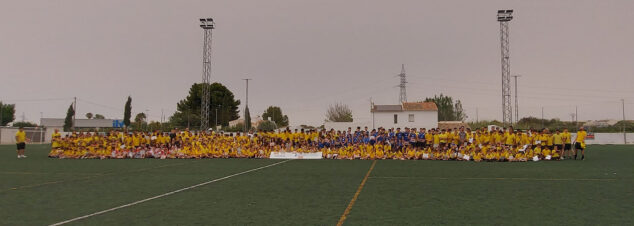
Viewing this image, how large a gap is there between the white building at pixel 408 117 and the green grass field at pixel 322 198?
37188 millimetres

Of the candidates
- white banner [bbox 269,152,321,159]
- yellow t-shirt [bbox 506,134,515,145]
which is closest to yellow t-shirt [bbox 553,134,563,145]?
yellow t-shirt [bbox 506,134,515,145]

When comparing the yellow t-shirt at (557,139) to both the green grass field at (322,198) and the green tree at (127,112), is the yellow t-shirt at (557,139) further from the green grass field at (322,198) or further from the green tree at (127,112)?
the green tree at (127,112)

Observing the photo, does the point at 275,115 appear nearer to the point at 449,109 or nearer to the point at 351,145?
the point at 449,109

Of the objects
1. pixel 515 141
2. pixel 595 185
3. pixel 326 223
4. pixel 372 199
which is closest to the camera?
pixel 326 223

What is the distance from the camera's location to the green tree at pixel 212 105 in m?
67.1

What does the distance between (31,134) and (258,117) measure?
148 ft

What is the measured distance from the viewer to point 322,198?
8.26 m

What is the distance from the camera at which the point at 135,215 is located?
671cm

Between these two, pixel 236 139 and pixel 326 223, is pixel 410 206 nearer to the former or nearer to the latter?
pixel 326 223

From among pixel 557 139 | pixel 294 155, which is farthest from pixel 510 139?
pixel 294 155

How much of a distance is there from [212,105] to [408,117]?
32999 millimetres

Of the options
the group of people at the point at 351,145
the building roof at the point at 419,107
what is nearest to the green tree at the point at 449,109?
the building roof at the point at 419,107

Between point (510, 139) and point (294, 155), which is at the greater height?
point (510, 139)

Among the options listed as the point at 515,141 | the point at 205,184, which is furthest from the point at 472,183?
the point at 515,141
